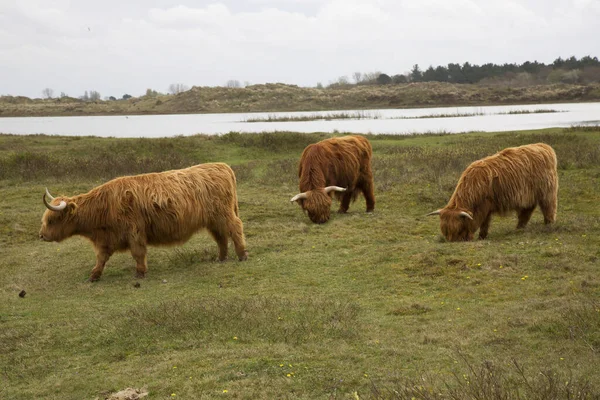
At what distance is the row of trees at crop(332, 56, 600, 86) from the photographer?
8669 cm

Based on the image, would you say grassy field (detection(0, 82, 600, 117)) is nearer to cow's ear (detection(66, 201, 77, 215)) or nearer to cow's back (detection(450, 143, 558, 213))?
cow's back (detection(450, 143, 558, 213))

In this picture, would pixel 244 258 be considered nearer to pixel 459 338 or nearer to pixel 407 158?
pixel 459 338

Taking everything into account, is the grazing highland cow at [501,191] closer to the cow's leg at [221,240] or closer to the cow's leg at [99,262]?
the cow's leg at [221,240]

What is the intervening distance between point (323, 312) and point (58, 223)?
5107mm

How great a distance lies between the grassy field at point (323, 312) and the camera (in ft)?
17.5

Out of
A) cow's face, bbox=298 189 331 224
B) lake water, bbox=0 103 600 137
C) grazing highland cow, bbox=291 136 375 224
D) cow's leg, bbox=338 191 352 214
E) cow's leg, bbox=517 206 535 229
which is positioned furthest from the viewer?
lake water, bbox=0 103 600 137

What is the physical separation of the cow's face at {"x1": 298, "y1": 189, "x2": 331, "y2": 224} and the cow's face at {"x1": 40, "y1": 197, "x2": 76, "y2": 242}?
5.02 meters

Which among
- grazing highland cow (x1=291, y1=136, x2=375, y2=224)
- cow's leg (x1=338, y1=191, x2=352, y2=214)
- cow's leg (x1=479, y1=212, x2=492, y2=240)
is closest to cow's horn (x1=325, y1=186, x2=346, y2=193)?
grazing highland cow (x1=291, y1=136, x2=375, y2=224)

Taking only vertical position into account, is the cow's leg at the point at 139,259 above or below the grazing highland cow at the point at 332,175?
below

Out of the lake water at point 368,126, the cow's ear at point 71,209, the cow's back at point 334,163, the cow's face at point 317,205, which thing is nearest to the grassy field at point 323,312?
the cow's face at point 317,205

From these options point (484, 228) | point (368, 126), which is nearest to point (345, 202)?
point (484, 228)

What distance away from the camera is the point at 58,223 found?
33.2ft

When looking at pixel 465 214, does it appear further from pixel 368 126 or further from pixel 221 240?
pixel 368 126

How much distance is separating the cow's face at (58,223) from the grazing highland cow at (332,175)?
475cm
